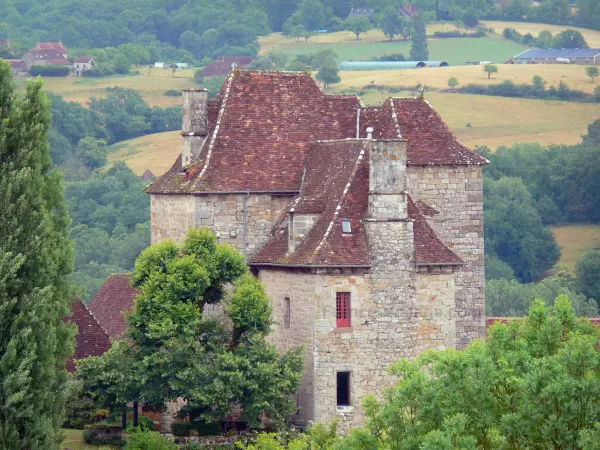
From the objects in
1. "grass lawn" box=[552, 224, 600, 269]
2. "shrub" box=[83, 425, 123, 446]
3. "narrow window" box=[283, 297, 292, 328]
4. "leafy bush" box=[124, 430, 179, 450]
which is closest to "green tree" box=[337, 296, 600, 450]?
"leafy bush" box=[124, 430, 179, 450]

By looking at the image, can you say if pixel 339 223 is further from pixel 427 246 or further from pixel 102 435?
pixel 102 435

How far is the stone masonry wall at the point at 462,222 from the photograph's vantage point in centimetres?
7538

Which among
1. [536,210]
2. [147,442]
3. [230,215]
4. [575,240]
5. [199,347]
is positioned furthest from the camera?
[575,240]

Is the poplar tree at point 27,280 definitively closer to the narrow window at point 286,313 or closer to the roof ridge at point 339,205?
the roof ridge at point 339,205

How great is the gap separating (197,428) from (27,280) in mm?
13262

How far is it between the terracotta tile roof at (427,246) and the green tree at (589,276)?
2937 inches

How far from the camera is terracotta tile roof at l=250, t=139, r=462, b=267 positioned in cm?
7044

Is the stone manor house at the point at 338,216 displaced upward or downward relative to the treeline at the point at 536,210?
downward

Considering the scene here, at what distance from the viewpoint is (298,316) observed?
235 ft

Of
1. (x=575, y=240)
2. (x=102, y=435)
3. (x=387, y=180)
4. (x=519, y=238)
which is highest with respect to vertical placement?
(x=575, y=240)

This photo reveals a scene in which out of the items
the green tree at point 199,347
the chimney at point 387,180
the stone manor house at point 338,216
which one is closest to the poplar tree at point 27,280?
the green tree at point 199,347

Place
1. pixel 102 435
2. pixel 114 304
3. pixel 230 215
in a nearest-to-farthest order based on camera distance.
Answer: pixel 102 435, pixel 230 215, pixel 114 304

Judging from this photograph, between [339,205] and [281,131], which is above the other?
[281,131]

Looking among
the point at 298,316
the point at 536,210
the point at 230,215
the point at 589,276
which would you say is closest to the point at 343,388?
the point at 298,316
